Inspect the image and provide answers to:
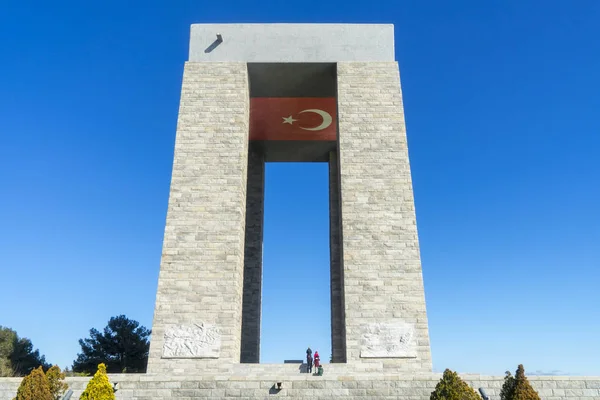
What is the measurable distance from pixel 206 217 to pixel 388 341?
18.6ft

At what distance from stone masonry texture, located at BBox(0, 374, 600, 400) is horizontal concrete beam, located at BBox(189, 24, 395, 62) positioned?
9.66 meters

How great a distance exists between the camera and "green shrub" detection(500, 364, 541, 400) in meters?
8.72

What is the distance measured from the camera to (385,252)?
44.8 ft

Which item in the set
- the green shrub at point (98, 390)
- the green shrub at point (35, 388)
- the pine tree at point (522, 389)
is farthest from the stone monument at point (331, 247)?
the pine tree at point (522, 389)

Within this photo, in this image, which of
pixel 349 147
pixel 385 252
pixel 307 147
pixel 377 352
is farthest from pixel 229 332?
pixel 307 147

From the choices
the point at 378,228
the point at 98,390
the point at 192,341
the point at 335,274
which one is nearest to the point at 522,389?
the point at 378,228

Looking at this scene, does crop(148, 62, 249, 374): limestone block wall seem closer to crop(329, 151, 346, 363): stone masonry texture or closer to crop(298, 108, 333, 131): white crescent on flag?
crop(298, 108, 333, 131): white crescent on flag

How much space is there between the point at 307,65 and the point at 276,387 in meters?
9.78

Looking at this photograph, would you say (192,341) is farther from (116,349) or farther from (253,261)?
(116,349)

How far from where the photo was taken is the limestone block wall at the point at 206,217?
12.9 meters

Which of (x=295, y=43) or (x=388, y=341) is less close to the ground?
(x=295, y=43)

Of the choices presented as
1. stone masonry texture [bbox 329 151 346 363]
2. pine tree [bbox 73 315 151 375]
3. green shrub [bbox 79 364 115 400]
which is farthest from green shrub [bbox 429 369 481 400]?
pine tree [bbox 73 315 151 375]

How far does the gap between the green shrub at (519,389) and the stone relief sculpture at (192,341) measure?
6.54 m

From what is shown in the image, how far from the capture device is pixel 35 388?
9.41m
